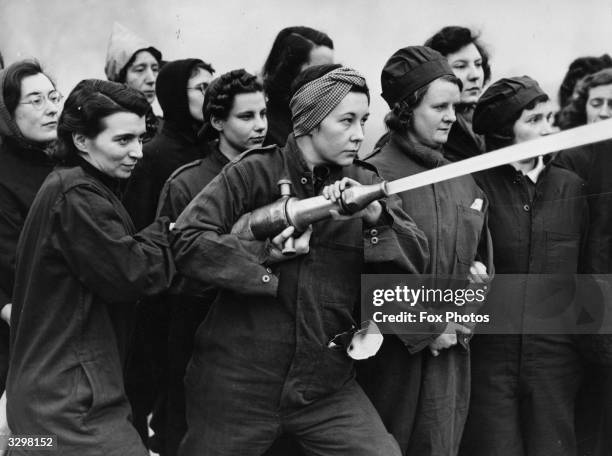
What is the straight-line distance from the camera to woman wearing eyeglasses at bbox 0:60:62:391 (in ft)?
11.2

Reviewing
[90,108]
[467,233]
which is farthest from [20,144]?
[467,233]

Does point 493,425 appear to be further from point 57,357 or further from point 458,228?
point 57,357

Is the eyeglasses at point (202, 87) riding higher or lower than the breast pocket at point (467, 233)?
higher

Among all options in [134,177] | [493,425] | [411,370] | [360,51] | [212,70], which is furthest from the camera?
[360,51]

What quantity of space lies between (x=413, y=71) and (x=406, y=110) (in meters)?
0.14

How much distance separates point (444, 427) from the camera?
3252 mm

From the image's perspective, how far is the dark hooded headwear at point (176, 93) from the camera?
155 inches

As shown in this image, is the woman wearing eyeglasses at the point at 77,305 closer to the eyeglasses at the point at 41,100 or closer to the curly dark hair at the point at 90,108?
the curly dark hair at the point at 90,108

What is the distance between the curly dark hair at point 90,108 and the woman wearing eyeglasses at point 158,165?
0.63 m

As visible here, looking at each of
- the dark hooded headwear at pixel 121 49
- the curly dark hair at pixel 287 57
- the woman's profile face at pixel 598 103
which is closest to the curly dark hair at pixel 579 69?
the woman's profile face at pixel 598 103

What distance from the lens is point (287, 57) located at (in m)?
4.08

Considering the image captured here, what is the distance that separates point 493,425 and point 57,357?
160 cm

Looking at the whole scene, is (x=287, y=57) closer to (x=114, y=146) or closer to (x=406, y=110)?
(x=406, y=110)

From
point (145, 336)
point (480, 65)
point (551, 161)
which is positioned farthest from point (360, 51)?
point (145, 336)
